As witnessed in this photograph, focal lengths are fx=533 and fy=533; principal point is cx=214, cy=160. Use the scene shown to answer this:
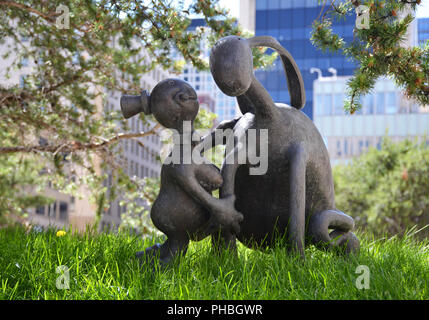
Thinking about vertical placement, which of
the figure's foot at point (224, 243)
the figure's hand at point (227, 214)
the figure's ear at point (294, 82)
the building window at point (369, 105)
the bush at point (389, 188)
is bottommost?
the bush at point (389, 188)

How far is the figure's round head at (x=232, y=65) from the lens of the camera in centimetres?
283

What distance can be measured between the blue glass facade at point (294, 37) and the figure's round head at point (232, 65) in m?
46.6

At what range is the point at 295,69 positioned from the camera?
3465 mm

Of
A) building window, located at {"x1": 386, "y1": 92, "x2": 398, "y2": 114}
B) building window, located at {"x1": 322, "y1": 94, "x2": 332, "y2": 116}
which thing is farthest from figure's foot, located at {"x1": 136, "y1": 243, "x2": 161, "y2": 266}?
building window, located at {"x1": 386, "y1": 92, "x2": 398, "y2": 114}

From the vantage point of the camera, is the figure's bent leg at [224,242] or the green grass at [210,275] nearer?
the green grass at [210,275]

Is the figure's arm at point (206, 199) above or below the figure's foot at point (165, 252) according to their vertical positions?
above

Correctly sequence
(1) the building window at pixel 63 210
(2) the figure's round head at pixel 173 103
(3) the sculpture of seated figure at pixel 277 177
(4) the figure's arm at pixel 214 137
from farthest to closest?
(1) the building window at pixel 63 210 → (4) the figure's arm at pixel 214 137 → (2) the figure's round head at pixel 173 103 → (3) the sculpture of seated figure at pixel 277 177

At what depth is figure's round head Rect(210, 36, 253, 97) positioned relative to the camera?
2.83 metres

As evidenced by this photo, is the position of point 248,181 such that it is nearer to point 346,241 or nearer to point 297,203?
point 297,203

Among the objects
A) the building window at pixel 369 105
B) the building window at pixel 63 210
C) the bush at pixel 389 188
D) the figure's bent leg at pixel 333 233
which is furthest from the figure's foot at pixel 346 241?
the building window at pixel 63 210

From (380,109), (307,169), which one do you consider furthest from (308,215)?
(380,109)

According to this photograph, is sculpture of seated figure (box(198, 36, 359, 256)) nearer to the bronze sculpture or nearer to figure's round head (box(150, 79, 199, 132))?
the bronze sculpture

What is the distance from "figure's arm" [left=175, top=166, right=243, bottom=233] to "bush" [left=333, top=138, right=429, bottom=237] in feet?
42.5

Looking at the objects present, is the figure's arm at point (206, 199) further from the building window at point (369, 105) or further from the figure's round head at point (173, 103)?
the building window at point (369, 105)
